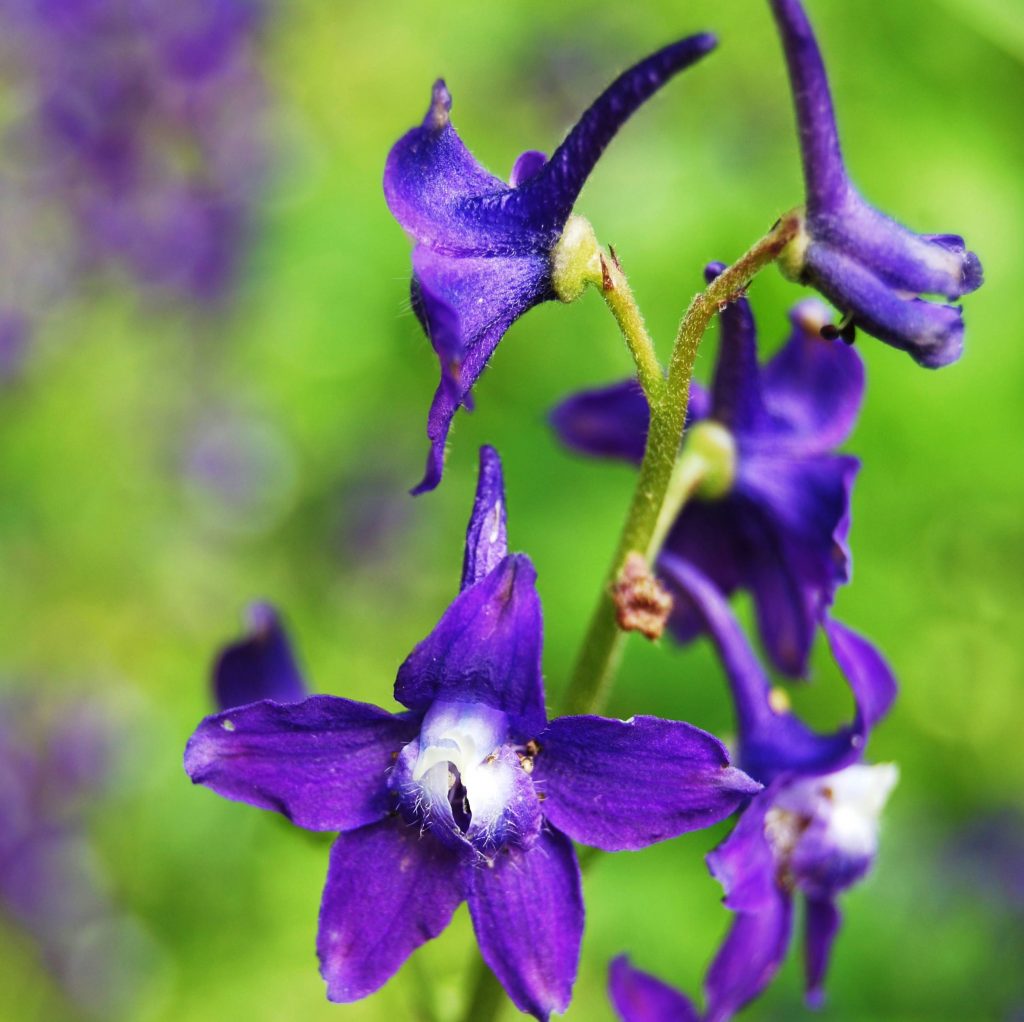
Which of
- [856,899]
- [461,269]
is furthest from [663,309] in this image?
[461,269]

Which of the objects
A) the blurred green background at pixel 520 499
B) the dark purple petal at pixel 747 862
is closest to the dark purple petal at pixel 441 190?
the dark purple petal at pixel 747 862

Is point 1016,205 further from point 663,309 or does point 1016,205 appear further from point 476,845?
point 476,845

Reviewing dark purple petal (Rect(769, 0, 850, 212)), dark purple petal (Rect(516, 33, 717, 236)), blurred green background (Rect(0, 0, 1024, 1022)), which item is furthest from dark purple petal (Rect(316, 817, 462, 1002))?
blurred green background (Rect(0, 0, 1024, 1022))

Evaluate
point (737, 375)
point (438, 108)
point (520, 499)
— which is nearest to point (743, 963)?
point (737, 375)

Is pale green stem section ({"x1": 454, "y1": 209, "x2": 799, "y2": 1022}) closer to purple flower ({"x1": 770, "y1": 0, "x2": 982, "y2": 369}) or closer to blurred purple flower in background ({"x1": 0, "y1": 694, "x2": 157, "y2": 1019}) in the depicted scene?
purple flower ({"x1": 770, "y1": 0, "x2": 982, "y2": 369})

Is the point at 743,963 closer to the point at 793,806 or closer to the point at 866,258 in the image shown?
the point at 793,806
